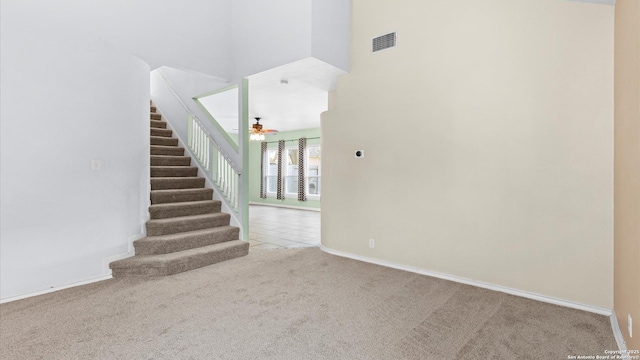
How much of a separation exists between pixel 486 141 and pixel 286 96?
362cm

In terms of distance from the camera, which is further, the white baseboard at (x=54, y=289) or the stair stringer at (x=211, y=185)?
the stair stringer at (x=211, y=185)

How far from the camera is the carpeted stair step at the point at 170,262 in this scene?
11.0ft

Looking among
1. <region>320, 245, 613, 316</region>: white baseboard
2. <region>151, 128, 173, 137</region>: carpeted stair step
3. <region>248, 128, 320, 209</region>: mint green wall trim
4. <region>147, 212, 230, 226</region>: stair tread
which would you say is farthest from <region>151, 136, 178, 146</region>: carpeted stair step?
<region>248, 128, 320, 209</region>: mint green wall trim

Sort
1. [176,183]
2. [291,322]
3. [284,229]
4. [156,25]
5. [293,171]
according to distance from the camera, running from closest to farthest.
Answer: [291,322], [156,25], [176,183], [284,229], [293,171]

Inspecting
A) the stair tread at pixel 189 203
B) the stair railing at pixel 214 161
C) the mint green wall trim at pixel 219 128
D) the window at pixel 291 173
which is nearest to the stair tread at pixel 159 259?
the stair tread at pixel 189 203

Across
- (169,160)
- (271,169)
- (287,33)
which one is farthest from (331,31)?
(271,169)

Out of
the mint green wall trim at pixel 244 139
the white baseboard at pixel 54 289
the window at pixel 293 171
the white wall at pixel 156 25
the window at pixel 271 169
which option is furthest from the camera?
the window at pixel 271 169

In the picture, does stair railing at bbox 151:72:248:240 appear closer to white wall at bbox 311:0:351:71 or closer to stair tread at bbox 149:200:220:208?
stair tread at bbox 149:200:220:208

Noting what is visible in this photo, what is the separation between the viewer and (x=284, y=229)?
Result: 6.44 metres

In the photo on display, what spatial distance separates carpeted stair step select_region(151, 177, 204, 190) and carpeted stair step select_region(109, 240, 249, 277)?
1374 millimetres

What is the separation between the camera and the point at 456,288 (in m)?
3.07

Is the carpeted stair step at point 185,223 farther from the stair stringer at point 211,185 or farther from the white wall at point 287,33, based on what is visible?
the white wall at point 287,33

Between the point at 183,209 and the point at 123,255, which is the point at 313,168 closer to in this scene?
the point at 183,209

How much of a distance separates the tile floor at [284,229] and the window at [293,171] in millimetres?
1035
